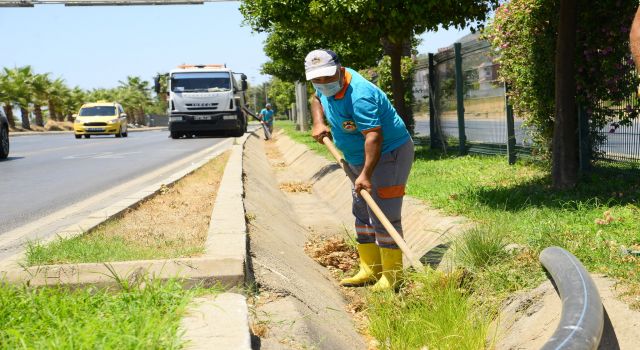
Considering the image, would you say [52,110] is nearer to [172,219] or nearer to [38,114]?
[38,114]

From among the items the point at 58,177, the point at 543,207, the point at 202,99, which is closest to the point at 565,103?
the point at 543,207

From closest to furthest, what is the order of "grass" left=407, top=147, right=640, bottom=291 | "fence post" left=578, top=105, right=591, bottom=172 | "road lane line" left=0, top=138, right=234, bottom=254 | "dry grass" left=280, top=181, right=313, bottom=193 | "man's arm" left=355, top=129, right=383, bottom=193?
"grass" left=407, top=147, right=640, bottom=291
"man's arm" left=355, top=129, right=383, bottom=193
"road lane line" left=0, top=138, right=234, bottom=254
"fence post" left=578, top=105, right=591, bottom=172
"dry grass" left=280, top=181, right=313, bottom=193

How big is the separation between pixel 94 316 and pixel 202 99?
25336mm

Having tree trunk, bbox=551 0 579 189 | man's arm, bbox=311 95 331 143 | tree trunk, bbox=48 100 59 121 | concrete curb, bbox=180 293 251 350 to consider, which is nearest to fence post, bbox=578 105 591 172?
tree trunk, bbox=551 0 579 189

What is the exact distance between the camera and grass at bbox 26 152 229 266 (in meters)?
4.59

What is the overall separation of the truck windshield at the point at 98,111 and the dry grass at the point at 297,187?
24901 millimetres

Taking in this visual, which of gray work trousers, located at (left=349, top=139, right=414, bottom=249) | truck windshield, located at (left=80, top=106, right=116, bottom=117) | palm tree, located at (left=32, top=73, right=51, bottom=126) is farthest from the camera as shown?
palm tree, located at (left=32, top=73, right=51, bottom=126)

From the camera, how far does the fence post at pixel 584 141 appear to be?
9134mm

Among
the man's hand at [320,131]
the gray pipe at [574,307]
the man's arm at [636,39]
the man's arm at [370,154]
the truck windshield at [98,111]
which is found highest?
the man's arm at [636,39]

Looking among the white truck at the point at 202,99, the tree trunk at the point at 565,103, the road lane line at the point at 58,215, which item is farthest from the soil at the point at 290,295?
the white truck at the point at 202,99

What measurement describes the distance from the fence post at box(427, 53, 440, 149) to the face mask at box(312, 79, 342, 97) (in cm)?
1081

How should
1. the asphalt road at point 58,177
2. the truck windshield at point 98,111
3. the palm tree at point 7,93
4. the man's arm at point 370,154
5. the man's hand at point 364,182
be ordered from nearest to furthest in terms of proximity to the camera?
the man's arm at point 370,154
the man's hand at point 364,182
the asphalt road at point 58,177
the truck windshield at point 98,111
the palm tree at point 7,93

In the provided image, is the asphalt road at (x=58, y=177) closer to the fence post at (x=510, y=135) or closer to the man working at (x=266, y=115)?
the fence post at (x=510, y=135)

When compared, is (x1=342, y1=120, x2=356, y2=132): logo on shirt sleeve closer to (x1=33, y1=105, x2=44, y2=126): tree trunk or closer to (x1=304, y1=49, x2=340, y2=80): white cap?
(x1=304, y1=49, x2=340, y2=80): white cap
